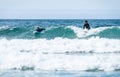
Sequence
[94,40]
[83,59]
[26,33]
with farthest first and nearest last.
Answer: [26,33] → [94,40] → [83,59]

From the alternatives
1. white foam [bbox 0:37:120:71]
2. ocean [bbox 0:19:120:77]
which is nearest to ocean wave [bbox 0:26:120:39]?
ocean [bbox 0:19:120:77]

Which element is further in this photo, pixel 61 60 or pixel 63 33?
pixel 63 33

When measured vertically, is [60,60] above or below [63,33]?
above

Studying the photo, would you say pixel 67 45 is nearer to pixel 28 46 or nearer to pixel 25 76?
pixel 28 46

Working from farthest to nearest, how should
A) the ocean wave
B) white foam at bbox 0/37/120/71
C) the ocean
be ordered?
Answer: 1. the ocean wave
2. white foam at bbox 0/37/120/71
3. the ocean

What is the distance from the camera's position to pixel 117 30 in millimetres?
23172

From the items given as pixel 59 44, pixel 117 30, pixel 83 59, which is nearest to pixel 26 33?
pixel 117 30

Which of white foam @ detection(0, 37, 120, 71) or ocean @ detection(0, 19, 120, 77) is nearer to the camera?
ocean @ detection(0, 19, 120, 77)

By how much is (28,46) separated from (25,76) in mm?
7056

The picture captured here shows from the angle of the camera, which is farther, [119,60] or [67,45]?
[67,45]

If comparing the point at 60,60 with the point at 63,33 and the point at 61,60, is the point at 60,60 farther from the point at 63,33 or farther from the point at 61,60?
→ the point at 63,33

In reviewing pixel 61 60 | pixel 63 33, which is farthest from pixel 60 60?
pixel 63 33

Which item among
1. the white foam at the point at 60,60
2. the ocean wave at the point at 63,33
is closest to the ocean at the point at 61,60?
the white foam at the point at 60,60

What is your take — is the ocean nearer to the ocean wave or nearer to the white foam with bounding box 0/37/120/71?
the white foam with bounding box 0/37/120/71
